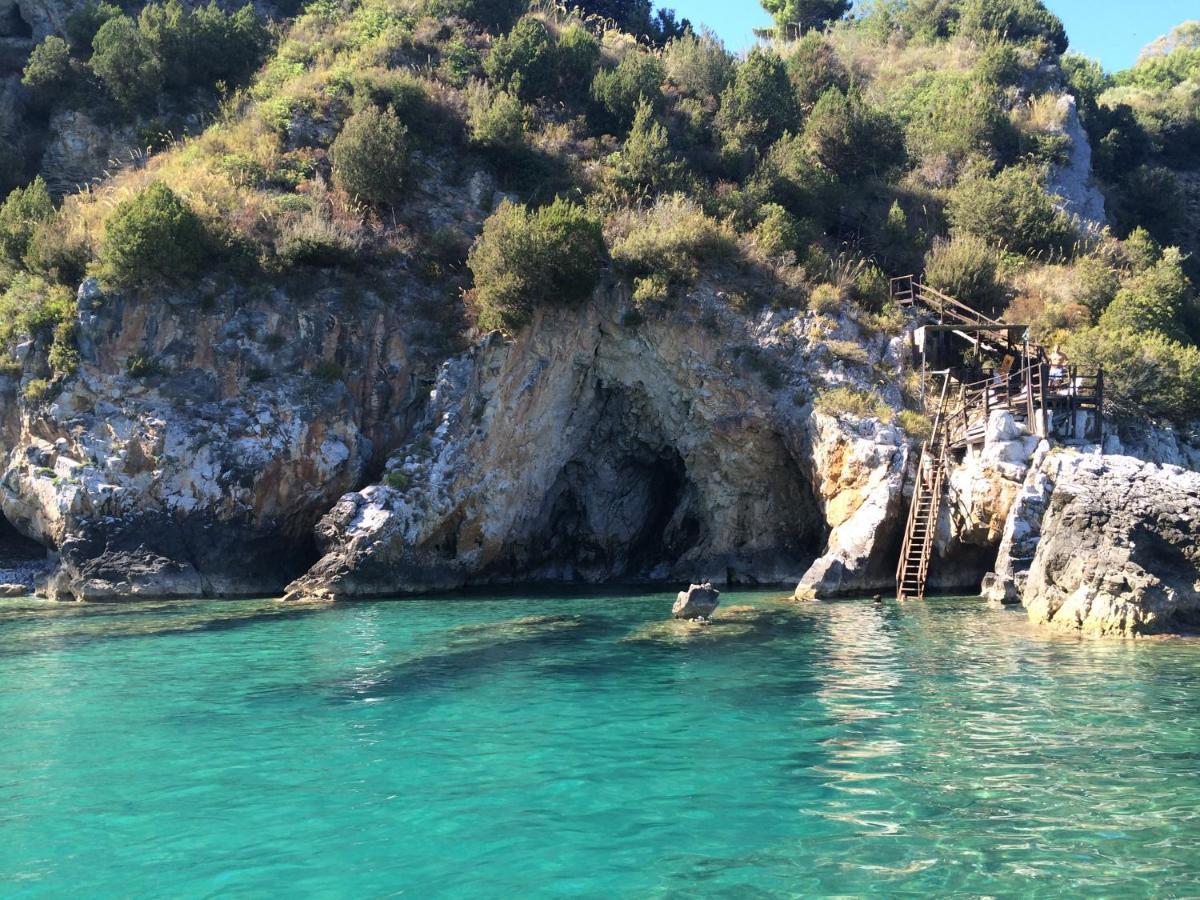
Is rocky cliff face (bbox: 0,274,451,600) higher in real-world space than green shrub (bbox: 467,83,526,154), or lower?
lower

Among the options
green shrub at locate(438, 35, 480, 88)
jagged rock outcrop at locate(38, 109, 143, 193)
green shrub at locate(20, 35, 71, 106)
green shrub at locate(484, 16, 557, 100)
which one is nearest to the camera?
jagged rock outcrop at locate(38, 109, 143, 193)

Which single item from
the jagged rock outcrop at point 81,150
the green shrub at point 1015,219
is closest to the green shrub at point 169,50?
the jagged rock outcrop at point 81,150

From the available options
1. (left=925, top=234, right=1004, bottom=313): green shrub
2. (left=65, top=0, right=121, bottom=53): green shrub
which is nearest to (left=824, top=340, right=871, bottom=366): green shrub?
(left=925, top=234, right=1004, bottom=313): green shrub

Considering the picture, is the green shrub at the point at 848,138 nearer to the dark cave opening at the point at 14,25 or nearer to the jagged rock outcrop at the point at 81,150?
the jagged rock outcrop at the point at 81,150

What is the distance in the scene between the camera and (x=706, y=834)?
7.25 m

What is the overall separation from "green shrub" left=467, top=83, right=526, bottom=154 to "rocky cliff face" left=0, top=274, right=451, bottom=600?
9491 millimetres

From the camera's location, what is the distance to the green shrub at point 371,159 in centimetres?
2983

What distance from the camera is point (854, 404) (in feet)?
81.4

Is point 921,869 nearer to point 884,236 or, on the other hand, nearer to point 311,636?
point 311,636

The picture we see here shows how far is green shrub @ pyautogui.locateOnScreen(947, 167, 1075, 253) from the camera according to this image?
3234cm

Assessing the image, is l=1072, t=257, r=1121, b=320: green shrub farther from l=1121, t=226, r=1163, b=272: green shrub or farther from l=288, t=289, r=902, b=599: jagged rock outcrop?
l=288, t=289, r=902, b=599: jagged rock outcrop

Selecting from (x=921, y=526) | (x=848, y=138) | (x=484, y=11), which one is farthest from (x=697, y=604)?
(x=484, y=11)

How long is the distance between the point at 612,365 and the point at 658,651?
13.7m

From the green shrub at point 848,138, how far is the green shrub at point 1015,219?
508cm
